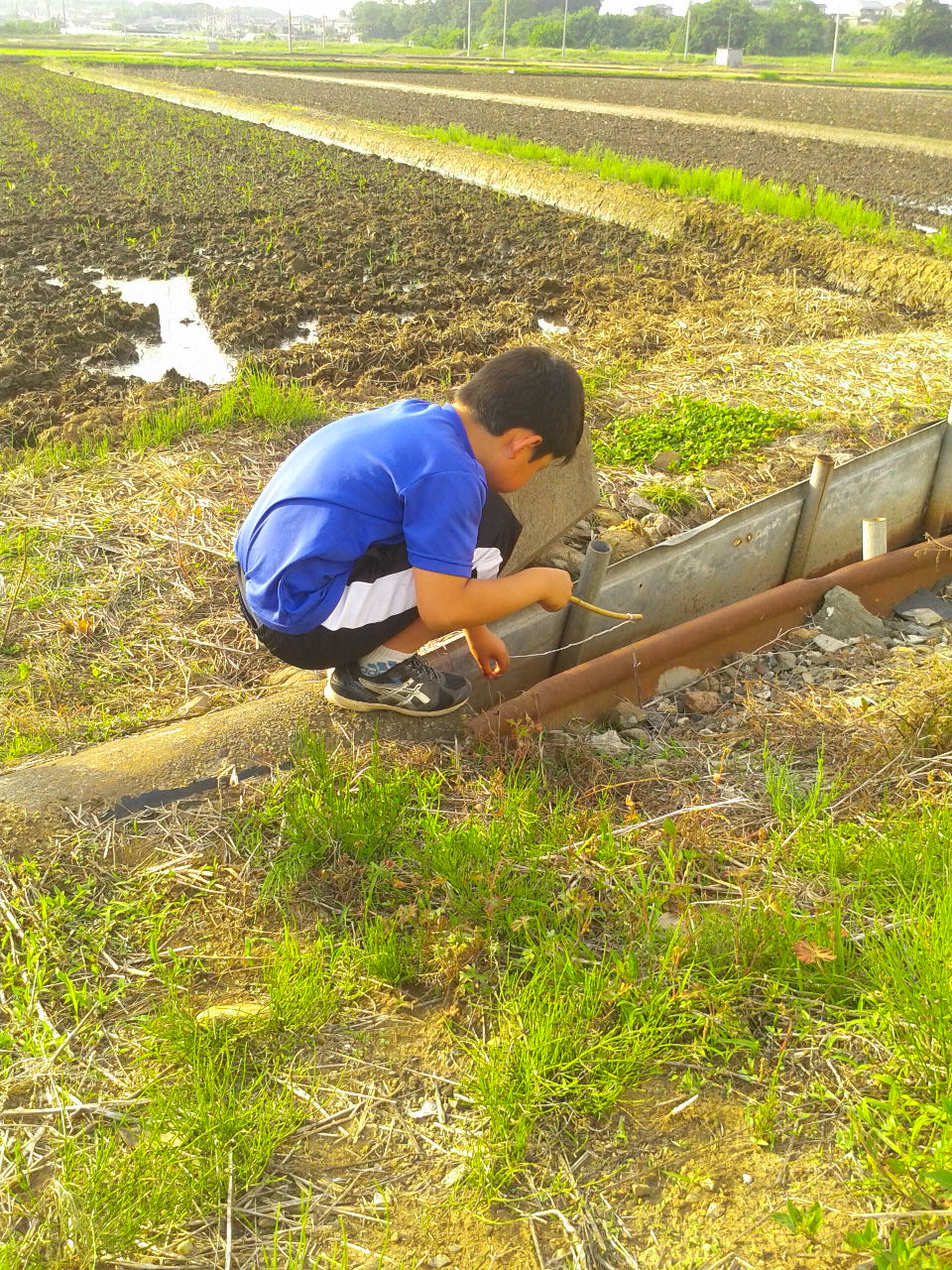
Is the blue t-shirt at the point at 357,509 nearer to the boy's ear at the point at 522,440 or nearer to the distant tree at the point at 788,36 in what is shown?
the boy's ear at the point at 522,440

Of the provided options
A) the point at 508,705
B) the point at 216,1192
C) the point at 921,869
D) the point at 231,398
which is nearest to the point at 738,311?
the point at 231,398

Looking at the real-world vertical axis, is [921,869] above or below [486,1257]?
above

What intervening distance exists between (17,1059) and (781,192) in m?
12.5

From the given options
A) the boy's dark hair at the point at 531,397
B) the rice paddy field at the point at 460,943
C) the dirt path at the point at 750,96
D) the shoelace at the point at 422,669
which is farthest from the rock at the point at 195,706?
the dirt path at the point at 750,96

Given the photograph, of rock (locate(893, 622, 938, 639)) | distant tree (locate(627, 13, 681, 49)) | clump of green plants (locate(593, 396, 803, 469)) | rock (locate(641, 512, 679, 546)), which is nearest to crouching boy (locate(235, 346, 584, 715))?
rock (locate(641, 512, 679, 546))

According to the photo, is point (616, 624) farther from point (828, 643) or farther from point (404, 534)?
point (404, 534)

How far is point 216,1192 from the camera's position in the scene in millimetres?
1692

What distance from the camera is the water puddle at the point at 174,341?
7.14 meters

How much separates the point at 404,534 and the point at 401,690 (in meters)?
0.53

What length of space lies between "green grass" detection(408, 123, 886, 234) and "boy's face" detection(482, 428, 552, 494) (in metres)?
8.83

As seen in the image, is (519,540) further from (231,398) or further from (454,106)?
(454,106)

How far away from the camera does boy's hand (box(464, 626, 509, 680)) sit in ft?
9.37

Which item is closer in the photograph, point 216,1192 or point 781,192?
point 216,1192

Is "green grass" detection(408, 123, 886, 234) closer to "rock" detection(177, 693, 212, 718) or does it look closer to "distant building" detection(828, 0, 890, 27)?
"rock" detection(177, 693, 212, 718)
